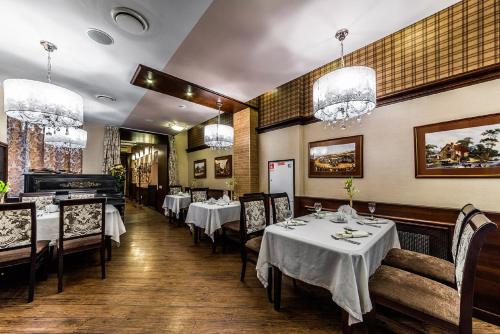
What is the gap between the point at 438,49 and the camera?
254 cm

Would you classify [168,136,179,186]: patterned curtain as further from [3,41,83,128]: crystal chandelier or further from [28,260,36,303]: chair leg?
[28,260,36,303]: chair leg

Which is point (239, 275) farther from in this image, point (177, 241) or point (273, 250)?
point (177, 241)

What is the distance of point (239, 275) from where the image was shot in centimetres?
279

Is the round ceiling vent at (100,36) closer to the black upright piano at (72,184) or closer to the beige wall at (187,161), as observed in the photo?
the black upright piano at (72,184)

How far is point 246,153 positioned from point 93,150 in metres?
5.16

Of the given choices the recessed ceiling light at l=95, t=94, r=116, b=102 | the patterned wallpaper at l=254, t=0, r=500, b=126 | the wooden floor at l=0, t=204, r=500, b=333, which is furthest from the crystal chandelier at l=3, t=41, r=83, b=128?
the patterned wallpaper at l=254, t=0, r=500, b=126

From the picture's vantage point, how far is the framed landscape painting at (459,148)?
2150mm

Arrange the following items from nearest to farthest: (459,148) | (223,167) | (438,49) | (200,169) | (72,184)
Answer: (459,148)
(438,49)
(72,184)
(223,167)
(200,169)

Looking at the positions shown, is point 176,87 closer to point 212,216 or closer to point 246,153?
point 246,153

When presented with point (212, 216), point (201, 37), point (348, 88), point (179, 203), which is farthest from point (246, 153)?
point (348, 88)

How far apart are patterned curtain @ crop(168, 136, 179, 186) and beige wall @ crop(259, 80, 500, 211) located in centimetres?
562

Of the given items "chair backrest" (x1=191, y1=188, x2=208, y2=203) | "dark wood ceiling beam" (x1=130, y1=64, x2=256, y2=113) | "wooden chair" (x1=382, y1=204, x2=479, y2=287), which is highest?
"dark wood ceiling beam" (x1=130, y1=64, x2=256, y2=113)

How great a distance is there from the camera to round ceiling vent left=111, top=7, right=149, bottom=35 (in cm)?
205

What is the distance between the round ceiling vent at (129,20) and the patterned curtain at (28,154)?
4325 millimetres
